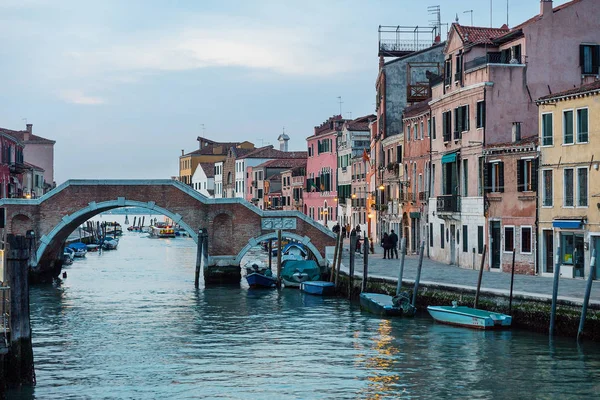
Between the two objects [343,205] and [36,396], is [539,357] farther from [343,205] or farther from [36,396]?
[343,205]

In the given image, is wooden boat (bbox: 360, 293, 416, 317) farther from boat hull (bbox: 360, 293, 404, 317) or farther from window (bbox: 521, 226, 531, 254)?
window (bbox: 521, 226, 531, 254)

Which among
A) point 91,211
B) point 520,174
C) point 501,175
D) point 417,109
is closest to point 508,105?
point 501,175

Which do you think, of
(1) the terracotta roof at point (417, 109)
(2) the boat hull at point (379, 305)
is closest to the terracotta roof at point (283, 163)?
(1) the terracotta roof at point (417, 109)

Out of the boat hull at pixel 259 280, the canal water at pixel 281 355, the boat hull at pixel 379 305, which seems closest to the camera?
the canal water at pixel 281 355

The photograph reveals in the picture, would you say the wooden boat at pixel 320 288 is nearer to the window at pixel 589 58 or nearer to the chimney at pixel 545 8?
the window at pixel 589 58

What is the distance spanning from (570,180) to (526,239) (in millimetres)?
2699

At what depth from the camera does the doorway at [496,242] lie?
3216 cm

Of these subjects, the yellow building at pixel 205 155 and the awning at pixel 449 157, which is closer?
the awning at pixel 449 157

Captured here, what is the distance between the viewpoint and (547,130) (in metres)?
29.5

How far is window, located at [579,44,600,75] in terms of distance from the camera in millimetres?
32500

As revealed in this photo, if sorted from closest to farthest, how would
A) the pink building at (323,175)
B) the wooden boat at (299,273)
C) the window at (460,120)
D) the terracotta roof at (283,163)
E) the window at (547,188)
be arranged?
the window at (547,188), the window at (460,120), the wooden boat at (299,273), the pink building at (323,175), the terracotta roof at (283,163)

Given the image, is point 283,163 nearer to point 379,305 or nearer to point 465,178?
point 465,178

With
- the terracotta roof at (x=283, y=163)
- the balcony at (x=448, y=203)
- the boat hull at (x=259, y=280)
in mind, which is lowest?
the boat hull at (x=259, y=280)

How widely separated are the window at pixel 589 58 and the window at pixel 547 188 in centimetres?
482
